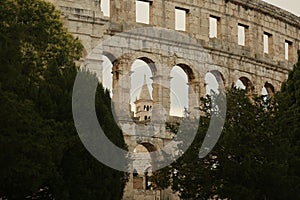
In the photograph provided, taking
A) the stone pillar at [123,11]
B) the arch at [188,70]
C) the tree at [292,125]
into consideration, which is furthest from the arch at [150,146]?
the tree at [292,125]

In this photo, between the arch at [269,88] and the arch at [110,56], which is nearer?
the arch at [110,56]

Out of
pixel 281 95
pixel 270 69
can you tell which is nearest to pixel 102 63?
pixel 281 95

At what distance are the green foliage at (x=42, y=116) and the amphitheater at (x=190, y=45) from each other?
537 centimetres

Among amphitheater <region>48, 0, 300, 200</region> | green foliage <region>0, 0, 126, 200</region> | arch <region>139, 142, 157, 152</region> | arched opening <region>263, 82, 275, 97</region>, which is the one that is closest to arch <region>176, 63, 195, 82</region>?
amphitheater <region>48, 0, 300, 200</region>

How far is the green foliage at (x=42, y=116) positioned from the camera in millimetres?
15367

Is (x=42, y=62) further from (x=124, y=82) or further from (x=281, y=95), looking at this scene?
(x=124, y=82)

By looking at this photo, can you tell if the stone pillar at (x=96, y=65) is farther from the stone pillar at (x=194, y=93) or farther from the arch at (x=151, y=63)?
the stone pillar at (x=194, y=93)

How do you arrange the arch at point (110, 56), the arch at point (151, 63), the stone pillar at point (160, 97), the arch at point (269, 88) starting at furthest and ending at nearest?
the arch at point (269, 88)
the arch at point (151, 63)
the stone pillar at point (160, 97)
the arch at point (110, 56)

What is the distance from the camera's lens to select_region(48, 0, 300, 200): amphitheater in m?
25.5

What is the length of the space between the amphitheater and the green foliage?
5.37m

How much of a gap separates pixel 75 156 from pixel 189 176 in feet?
12.5

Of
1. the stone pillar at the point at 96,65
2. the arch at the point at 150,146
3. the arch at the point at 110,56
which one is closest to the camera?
the stone pillar at the point at 96,65

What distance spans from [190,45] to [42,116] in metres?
14.3

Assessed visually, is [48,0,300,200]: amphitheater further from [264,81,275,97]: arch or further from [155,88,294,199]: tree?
[155,88,294,199]: tree
